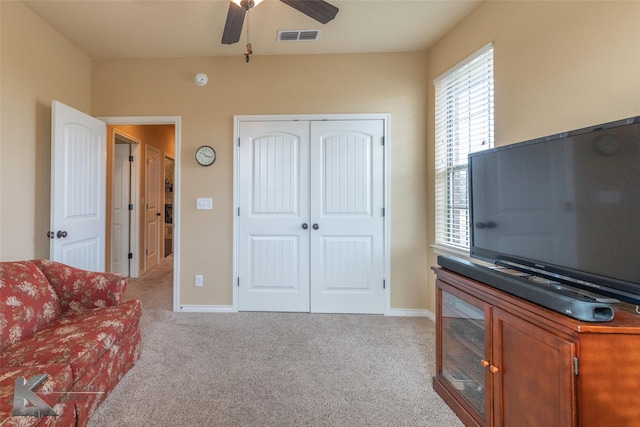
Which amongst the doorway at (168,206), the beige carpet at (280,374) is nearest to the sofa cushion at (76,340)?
the beige carpet at (280,374)

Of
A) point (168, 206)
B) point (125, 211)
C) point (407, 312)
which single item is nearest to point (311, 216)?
point (407, 312)

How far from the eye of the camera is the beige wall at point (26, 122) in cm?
208

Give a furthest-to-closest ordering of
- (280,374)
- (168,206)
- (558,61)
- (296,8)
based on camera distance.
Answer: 1. (168,206)
2. (280,374)
3. (296,8)
4. (558,61)

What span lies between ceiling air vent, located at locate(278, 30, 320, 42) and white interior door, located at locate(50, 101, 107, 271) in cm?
202

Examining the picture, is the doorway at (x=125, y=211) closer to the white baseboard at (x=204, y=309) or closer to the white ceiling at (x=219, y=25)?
the white ceiling at (x=219, y=25)

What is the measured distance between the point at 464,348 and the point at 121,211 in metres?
4.76

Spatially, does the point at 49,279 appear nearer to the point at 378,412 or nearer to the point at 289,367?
the point at 289,367

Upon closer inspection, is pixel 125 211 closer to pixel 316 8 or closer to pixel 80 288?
pixel 80 288

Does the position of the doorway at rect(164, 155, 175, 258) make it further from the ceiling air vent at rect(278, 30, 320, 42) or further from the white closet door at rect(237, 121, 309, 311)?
the ceiling air vent at rect(278, 30, 320, 42)

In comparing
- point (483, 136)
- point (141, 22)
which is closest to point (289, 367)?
point (483, 136)

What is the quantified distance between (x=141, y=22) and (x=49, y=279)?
2.20m

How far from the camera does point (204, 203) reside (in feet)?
9.61

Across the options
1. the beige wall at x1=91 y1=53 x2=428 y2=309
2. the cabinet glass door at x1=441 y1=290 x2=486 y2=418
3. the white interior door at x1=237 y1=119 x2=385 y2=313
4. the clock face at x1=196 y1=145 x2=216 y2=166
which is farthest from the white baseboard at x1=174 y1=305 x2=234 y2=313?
the cabinet glass door at x1=441 y1=290 x2=486 y2=418

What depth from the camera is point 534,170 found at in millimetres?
1297
